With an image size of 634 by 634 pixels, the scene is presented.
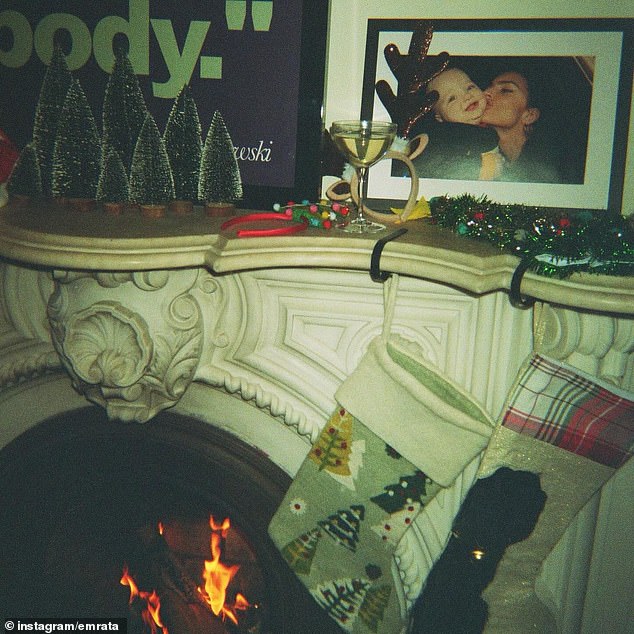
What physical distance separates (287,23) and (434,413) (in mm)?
736

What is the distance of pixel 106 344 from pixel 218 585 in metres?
0.60

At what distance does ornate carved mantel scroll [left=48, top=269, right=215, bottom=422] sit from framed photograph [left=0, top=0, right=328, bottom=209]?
0.86 ft

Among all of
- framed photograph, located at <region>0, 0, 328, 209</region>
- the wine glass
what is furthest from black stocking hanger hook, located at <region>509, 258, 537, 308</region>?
framed photograph, located at <region>0, 0, 328, 209</region>

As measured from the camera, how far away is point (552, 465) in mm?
878

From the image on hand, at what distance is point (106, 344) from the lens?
3.26ft

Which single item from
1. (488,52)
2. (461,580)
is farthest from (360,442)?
(488,52)

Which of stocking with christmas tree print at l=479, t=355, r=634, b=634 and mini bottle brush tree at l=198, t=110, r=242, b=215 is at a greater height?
mini bottle brush tree at l=198, t=110, r=242, b=215

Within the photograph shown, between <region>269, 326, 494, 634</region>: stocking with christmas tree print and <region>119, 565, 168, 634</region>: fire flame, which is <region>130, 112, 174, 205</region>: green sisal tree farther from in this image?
<region>119, 565, 168, 634</region>: fire flame

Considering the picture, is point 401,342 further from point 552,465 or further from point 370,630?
point 370,630

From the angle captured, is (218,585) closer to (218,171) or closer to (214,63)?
(218,171)

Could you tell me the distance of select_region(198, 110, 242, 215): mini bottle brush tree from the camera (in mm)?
1061

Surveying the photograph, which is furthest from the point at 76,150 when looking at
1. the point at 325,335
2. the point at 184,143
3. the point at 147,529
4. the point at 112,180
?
the point at 147,529

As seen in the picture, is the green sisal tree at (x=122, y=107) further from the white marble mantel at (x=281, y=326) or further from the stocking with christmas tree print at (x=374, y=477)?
the stocking with christmas tree print at (x=374, y=477)

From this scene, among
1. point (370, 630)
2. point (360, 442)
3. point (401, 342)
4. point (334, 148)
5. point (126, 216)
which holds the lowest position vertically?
point (370, 630)
